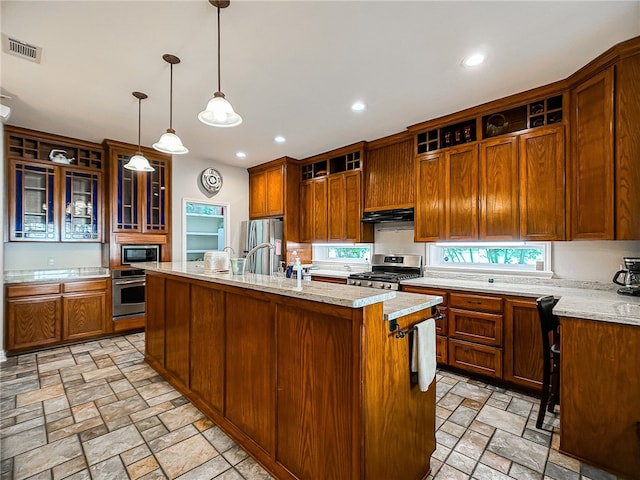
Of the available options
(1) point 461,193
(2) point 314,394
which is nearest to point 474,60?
(1) point 461,193

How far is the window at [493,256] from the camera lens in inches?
128

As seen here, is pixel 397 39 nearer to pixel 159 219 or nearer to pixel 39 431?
pixel 39 431

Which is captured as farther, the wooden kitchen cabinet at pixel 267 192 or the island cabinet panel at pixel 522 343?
the wooden kitchen cabinet at pixel 267 192

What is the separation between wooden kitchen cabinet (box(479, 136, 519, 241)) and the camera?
3082 mm

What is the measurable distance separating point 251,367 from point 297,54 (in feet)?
7.51

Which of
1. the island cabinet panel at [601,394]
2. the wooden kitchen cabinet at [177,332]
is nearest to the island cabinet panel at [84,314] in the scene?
the wooden kitchen cabinet at [177,332]

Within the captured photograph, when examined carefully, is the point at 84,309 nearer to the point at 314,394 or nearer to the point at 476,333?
the point at 314,394

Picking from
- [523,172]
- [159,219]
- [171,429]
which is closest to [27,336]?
[159,219]

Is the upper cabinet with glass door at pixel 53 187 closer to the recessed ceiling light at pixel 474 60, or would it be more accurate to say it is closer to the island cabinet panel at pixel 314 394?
the island cabinet panel at pixel 314 394

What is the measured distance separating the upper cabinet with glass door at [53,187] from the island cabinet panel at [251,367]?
142 inches

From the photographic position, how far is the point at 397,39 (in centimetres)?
217

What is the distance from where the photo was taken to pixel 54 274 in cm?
414

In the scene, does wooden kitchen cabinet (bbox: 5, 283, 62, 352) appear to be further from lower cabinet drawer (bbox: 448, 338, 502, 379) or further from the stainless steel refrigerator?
lower cabinet drawer (bbox: 448, 338, 502, 379)

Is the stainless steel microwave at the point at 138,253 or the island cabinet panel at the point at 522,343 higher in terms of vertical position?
the stainless steel microwave at the point at 138,253
